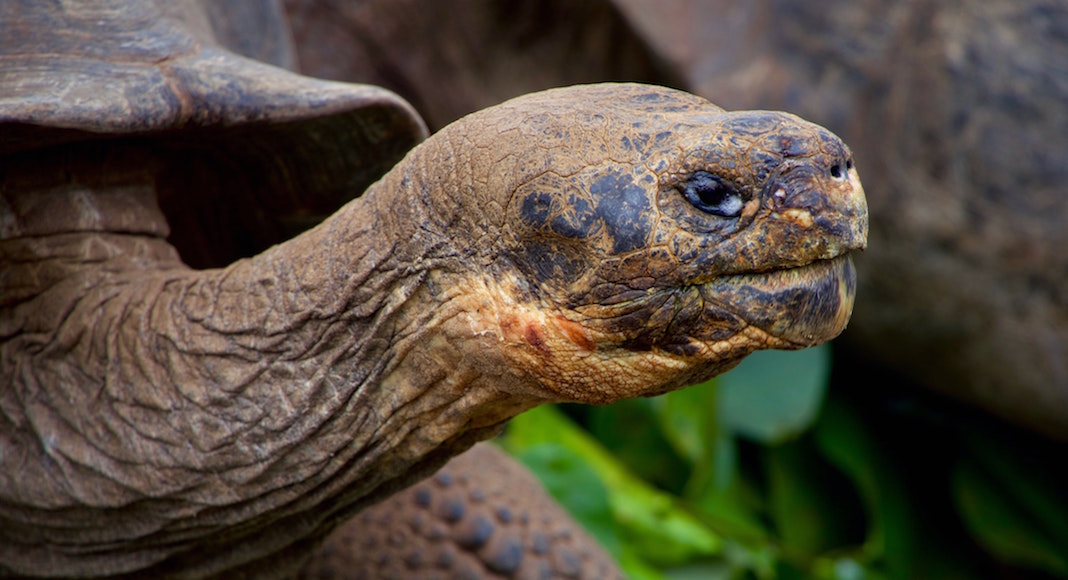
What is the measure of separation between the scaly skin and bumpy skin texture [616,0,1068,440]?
160cm

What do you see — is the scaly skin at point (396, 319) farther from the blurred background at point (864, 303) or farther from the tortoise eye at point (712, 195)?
the blurred background at point (864, 303)

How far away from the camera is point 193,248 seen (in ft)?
5.21

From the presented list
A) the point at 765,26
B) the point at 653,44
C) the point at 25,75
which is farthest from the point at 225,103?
the point at 765,26

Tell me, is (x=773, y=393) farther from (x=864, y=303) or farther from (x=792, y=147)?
(x=792, y=147)

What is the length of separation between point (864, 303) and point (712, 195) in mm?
1841

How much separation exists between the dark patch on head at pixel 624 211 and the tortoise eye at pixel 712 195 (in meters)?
0.04

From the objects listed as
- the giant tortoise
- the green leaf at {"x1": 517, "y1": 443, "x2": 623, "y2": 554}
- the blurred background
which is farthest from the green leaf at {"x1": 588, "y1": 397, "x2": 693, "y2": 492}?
the giant tortoise

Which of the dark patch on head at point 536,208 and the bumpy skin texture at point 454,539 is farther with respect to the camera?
the bumpy skin texture at point 454,539

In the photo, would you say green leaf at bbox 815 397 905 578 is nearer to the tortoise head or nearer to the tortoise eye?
the tortoise head

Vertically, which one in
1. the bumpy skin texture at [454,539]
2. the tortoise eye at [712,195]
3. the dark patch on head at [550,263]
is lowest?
the bumpy skin texture at [454,539]

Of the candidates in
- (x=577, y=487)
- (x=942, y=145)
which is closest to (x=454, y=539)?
(x=577, y=487)

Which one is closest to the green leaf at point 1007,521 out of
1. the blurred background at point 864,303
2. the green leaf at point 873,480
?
the blurred background at point 864,303

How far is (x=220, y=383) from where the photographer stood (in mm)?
1180

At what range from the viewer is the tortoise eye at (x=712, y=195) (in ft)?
2.99
